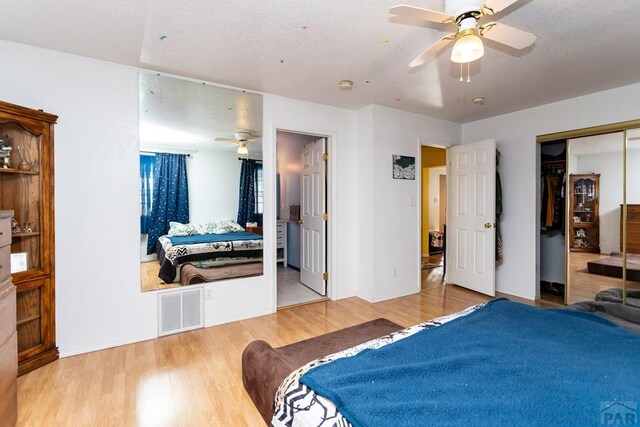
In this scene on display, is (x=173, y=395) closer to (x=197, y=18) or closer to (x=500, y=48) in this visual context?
(x=197, y=18)

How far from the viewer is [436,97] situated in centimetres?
348

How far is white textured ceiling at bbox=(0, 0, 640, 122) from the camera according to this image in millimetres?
1894

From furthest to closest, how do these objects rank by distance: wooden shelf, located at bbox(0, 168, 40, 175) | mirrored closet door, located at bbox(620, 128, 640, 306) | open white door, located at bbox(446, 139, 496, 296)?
open white door, located at bbox(446, 139, 496, 296)
mirrored closet door, located at bbox(620, 128, 640, 306)
wooden shelf, located at bbox(0, 168, 40, 175)

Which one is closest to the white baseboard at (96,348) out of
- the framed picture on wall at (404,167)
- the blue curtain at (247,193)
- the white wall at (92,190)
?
the white wall at (92,190)

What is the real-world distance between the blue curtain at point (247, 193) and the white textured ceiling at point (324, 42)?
0.83m

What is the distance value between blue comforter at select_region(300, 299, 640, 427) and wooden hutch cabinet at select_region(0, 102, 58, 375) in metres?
2.38

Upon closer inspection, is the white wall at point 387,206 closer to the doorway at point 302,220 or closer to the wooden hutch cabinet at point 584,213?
the doorway at point 302,220

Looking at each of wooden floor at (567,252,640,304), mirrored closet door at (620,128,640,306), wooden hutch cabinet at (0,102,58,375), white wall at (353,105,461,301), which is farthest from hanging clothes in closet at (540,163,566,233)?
wooden hutch cabinet at (0,102,58,375)

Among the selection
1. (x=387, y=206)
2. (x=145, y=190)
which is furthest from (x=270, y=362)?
(x=387, y=206)

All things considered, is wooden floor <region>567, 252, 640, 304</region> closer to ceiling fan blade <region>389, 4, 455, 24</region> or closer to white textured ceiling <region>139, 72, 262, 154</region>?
ceiling fan blade <region>389, 4, 455, 24</region>

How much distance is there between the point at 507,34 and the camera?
1776 millimetres

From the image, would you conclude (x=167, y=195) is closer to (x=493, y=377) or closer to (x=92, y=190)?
(x=92, y=190)

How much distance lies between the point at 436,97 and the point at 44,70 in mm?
3688

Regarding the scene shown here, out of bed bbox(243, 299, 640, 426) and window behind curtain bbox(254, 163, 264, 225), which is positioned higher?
window behind curtain bbox(254, 163, 264, 225)
